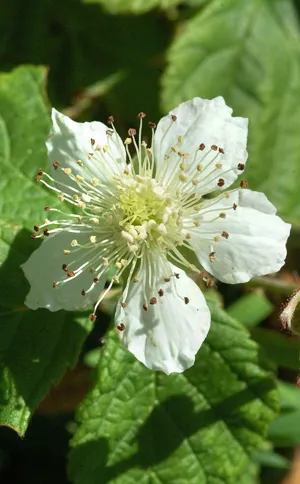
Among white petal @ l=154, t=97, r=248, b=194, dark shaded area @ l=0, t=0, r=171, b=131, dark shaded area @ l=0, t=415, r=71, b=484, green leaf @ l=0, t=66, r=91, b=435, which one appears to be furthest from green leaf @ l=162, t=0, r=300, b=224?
dark shaded area @ l=0, t=415, r=71, b=484

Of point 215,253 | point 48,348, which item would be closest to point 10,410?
point 48,348

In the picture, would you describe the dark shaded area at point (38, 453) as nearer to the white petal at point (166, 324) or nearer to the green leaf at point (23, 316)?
the green leaf at point (23, 316)

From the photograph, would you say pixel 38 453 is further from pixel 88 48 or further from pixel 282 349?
pixel 88 48

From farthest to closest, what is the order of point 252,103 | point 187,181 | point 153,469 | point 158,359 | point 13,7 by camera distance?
point 13,7 → point 252,103 → point 153,469 → point 187,181 → point 158,359

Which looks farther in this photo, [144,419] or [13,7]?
[13,7]

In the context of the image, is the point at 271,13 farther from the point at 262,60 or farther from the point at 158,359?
the point at 158,359
